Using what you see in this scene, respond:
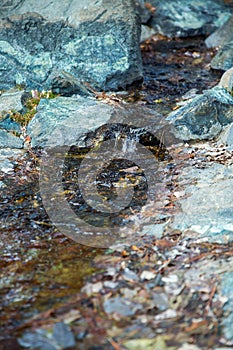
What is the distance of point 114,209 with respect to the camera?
553cm

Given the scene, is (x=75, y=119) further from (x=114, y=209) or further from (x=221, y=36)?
(x=221, y=36)

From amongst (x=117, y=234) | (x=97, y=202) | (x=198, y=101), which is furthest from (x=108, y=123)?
(x=117, y=234)

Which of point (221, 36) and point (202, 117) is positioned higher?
point (221, 36)

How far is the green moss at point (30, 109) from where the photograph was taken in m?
7.41

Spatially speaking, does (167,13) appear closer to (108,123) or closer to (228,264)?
(108,123)

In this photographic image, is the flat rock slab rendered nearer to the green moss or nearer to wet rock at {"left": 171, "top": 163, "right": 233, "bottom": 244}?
the green moss

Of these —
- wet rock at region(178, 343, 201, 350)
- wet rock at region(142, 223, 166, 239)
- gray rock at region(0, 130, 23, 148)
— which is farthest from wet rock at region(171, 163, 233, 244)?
gray rock at region(0, 130, 23, 148)

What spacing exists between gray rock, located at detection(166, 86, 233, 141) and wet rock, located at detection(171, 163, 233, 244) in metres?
1.04

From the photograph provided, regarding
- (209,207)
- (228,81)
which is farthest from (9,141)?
(228,81)

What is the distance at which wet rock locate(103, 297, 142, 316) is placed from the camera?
405cm

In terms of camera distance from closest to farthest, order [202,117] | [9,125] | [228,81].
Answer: [202,117]
[9,125]
[228,81]

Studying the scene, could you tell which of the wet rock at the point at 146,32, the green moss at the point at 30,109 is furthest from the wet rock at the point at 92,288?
the wet rock at the point at 146,32

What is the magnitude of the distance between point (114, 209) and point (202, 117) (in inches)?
86.3

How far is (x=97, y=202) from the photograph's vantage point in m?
5.68
